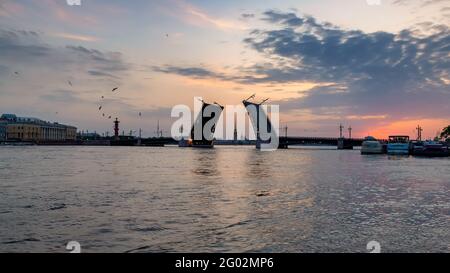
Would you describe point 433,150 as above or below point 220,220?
above

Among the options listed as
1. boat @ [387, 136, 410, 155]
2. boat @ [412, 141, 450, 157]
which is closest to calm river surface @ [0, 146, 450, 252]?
boat @ [412, 141, 450, 157]

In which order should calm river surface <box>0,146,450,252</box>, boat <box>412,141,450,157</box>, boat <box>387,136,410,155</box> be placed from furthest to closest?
boat <box>387,136,410,155</box> → boat <box>412,141,450,157</box> → calm river surface <box>0,146,450,252</box>

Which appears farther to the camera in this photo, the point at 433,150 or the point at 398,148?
the point at 398,148

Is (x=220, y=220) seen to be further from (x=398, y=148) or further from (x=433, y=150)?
(x=398, y=148)

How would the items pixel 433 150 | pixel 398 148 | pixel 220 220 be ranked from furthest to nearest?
pixel 398 148 < pixel 433 150 < pixel 220 220

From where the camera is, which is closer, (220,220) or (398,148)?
(220,220)

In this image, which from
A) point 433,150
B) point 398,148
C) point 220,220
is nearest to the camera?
point 220,220

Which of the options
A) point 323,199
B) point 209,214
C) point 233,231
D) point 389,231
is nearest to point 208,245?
point 233,231

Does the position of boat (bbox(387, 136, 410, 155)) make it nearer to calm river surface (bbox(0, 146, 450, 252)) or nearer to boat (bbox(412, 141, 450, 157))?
boat (bbox(412, 141, 450, 157))

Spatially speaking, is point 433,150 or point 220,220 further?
point 433,150

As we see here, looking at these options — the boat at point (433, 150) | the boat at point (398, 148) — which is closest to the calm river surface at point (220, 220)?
the boat at point (433, 150)

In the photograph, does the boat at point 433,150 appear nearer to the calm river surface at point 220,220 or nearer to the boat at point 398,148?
the boat at point 398,148

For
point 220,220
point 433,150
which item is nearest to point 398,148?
point 433,150
